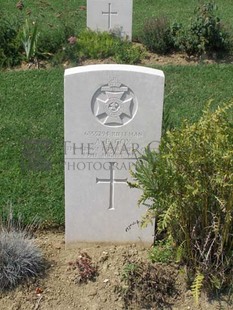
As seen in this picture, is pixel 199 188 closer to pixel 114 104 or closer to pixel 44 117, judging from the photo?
pixel 114 104

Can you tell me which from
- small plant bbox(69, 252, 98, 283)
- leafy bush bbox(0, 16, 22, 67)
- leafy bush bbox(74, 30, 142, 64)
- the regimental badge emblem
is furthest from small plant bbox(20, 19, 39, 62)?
small plant bbox(69, 252, 98, 283)

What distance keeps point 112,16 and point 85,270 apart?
Result: 5.16m

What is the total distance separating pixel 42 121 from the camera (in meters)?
6.42

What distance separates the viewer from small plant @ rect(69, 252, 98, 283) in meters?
4.16

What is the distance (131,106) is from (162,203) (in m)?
0.67

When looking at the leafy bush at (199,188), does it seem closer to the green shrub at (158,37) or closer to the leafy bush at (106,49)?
the leafy bush at (106,49)

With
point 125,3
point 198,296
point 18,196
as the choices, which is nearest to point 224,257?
point 198,296

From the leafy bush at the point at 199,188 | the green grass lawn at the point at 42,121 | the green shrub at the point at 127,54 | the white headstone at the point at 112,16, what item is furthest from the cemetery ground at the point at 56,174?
the white headstone at the point at 112,16

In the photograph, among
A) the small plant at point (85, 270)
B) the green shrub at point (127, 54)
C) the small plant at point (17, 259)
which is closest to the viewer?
the small plant at point (17, 259)

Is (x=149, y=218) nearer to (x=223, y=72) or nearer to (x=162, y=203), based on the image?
(x=162, y=203)

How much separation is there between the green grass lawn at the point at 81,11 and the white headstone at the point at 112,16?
407mm

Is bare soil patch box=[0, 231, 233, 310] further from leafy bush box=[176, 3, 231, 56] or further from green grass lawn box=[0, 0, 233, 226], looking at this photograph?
leafy bush box=[176, 3, 231, 56]

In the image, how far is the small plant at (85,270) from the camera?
13.6 ft

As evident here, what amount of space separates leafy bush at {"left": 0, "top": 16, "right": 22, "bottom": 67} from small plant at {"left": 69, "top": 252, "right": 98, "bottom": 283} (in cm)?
426
